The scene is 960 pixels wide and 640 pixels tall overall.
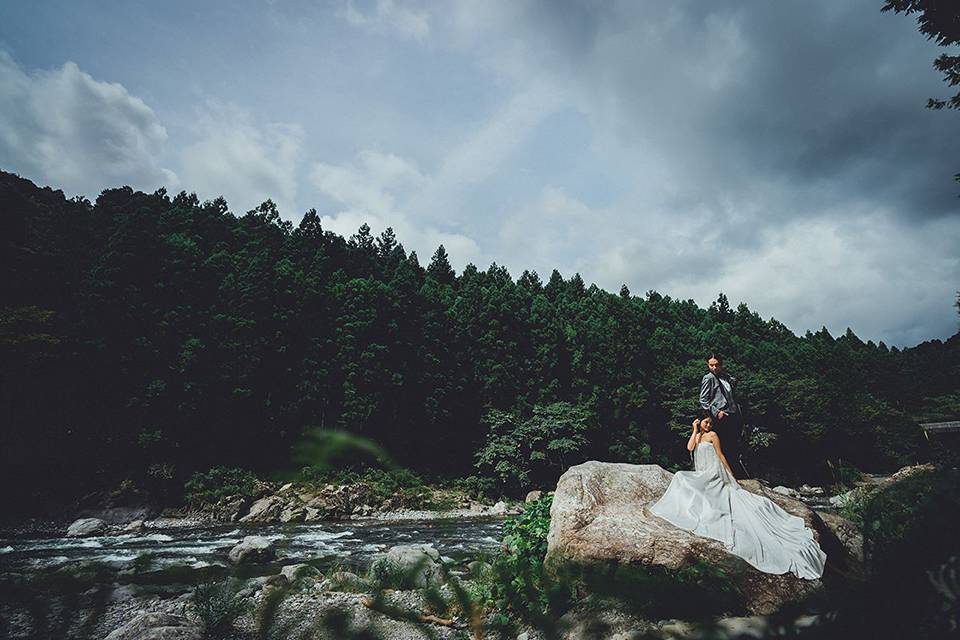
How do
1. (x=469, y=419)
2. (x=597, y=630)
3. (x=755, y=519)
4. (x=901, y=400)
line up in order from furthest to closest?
1. (x=901, y=400)
2. (x=469, y=419)
3. (x=755, y=519)
4. (x=597, y=630)

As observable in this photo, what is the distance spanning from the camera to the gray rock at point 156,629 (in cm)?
568

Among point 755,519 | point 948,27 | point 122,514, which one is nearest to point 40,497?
point 122,514

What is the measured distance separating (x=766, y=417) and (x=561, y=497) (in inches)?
2129

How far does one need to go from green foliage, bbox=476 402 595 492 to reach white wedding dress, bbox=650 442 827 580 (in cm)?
3499

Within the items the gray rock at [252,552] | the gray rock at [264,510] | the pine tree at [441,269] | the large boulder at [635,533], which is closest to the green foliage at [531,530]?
the large boulder at [635,533]

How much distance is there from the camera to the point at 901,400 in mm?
Answer: 72938

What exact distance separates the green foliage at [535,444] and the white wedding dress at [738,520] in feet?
115

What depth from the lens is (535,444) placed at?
43969 mm

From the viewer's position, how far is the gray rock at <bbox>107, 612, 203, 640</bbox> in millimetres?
5680

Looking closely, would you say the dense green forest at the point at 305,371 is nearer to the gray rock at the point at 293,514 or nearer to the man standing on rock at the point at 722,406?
the gray rock at the point at 293,514

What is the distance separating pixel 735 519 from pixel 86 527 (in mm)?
29253

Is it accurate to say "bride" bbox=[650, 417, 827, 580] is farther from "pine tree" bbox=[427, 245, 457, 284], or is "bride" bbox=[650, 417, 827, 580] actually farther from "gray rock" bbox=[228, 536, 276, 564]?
"pine tree" bbox=[427, 245, 457, 284]

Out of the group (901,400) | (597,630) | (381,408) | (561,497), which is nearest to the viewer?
(597,630)

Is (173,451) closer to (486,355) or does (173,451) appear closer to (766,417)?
(486,355)
